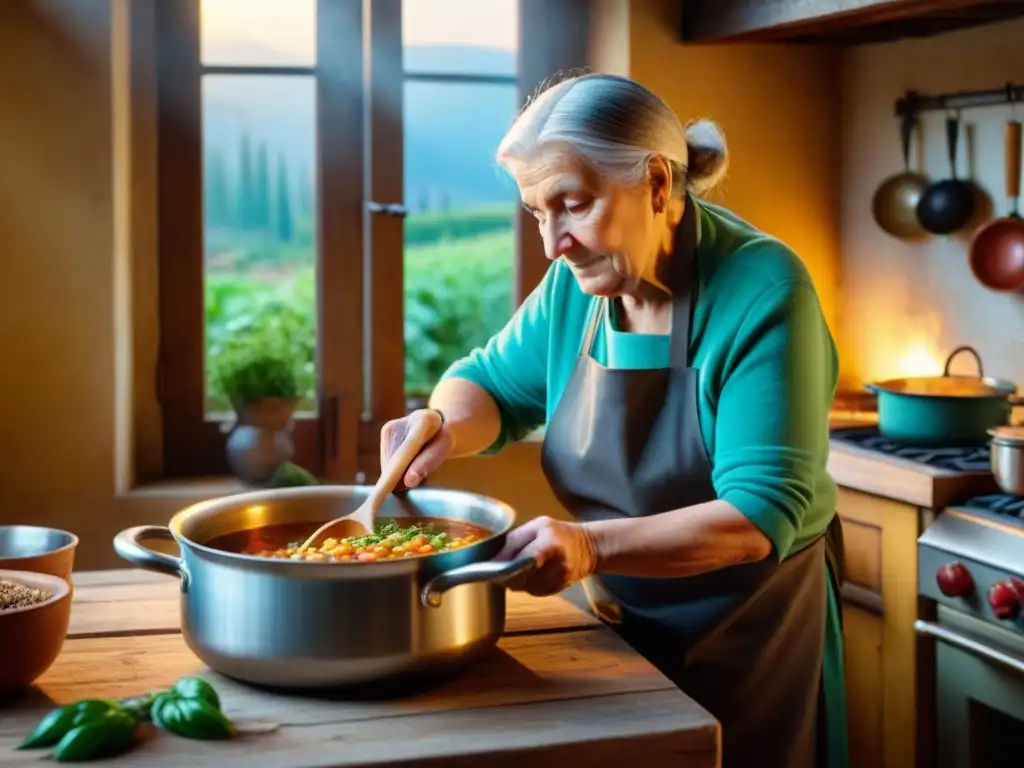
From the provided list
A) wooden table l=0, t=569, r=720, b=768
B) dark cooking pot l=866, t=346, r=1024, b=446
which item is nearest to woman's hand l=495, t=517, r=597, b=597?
wooden table l=0, t=569, r=720, b=768

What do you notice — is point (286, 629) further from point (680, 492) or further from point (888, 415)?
point (888, 415)

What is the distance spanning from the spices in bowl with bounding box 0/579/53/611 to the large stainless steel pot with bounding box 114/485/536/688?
3.9 inches

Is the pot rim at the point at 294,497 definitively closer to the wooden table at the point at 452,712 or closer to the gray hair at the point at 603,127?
the wooden table at the point at 452,712

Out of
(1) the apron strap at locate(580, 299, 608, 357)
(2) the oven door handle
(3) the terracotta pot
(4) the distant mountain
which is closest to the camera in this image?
(1) the apron strap at locate(580, 299, 608, 357)

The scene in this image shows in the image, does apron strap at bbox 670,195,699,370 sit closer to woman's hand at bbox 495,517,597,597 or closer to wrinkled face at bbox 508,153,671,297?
wrinkled face at bbox 508,153,671,297

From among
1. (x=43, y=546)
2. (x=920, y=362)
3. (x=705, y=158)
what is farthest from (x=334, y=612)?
(x=920, y=362)

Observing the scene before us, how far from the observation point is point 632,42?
3.00 metres

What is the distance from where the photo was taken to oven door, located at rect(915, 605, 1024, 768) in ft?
7.31

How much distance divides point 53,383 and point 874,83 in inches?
81.9

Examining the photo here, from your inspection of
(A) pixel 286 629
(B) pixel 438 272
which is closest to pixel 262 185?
(B) pixel 438 272

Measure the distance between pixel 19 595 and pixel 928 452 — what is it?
5.86ft

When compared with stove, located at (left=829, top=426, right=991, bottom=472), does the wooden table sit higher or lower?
lower

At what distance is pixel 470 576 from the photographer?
4.31 ft

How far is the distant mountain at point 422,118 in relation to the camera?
3020 millimetres
